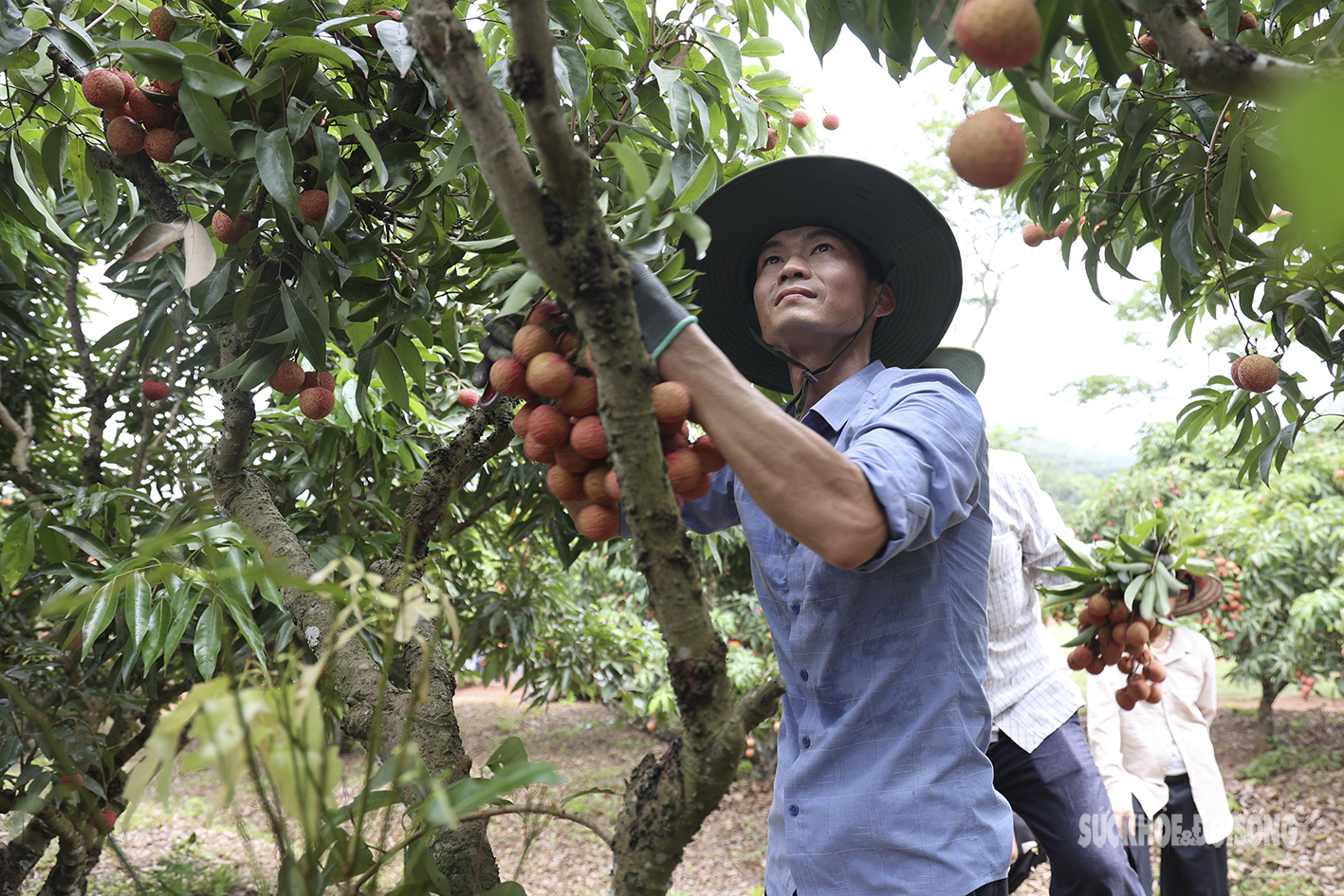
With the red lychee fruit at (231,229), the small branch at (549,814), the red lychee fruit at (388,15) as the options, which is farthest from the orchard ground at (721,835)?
the red lychee fruit at (388,15)

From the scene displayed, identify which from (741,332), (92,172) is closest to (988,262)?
(741,332)

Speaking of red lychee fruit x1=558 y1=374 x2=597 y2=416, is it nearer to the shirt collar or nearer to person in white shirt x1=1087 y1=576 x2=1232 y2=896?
the shirt collar

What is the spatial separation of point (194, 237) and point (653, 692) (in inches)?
237

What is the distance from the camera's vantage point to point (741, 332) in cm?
194

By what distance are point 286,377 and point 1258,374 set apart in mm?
2071

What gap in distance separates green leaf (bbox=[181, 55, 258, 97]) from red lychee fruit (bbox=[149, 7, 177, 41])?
226 millimetres

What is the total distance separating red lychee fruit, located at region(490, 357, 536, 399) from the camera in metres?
0.96

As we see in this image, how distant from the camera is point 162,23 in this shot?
127 centimetres

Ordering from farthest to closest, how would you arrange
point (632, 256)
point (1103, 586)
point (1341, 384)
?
point (1103, 586) → point (1341, 384) → point (632, 256)

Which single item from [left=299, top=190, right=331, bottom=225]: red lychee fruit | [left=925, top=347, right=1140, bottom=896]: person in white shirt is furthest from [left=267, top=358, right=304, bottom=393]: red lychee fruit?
[left=925, top=347, right=1140, bottom=896]: person in white shirt

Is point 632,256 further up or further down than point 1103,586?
further up

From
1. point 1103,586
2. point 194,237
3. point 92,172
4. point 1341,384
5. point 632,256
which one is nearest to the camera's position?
point 632,256

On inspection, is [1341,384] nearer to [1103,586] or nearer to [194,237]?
[1103,586]

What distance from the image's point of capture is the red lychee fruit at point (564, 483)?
1.01 meters
